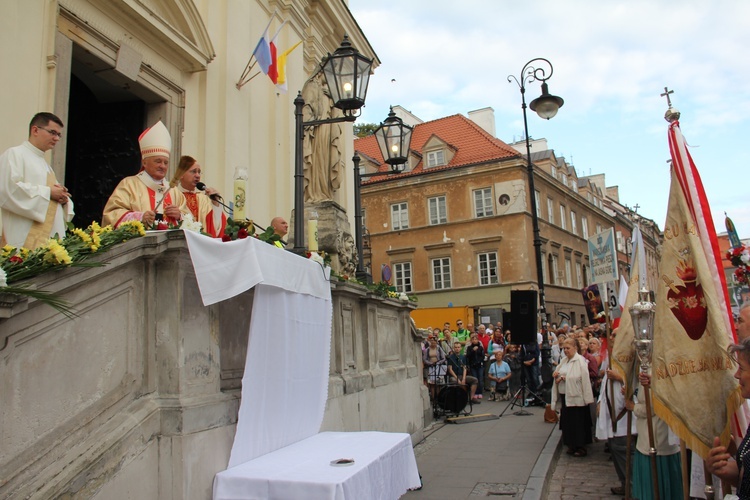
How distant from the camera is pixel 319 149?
32.8ft

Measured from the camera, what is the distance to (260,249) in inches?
174

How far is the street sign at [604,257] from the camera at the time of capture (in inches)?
334

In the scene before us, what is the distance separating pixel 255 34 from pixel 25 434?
10.4 meters

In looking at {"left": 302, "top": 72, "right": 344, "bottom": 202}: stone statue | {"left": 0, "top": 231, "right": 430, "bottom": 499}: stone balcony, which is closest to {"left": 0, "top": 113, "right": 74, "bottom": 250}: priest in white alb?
{"left": 0, "top": 231, "right": 430, "bottom": 499}: stone balcony

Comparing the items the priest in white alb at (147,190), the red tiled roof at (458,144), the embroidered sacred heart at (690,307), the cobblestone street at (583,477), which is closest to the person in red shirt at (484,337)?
the cobblestone street at (583,477)

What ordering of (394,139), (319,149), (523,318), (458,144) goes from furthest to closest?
(458,144), (523,318), (319,149), (394,139)

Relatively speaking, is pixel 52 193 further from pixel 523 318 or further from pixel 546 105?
pixel 546 105

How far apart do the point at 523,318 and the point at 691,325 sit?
1029cm

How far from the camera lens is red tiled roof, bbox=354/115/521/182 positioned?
118 ft

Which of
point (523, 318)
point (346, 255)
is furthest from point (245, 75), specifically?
point (523, 318)

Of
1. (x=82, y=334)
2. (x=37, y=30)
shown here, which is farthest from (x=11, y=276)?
(x=37, y=30)

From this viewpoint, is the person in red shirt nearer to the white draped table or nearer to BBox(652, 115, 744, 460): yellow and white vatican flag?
the white draped table

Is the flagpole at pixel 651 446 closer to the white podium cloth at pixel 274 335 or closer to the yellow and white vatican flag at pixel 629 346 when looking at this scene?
the yellow and white vatican flag at pixel 629 346

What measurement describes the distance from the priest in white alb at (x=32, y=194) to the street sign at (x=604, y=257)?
7018 mm
